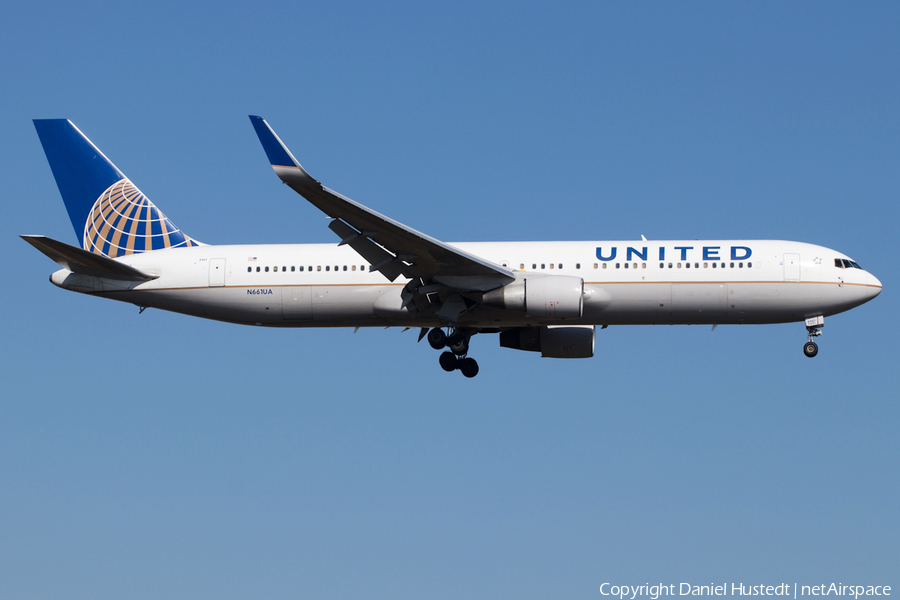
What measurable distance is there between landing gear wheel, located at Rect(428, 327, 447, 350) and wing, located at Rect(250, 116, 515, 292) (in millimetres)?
2638

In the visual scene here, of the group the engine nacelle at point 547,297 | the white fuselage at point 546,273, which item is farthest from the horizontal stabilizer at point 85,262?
the engine nacelle at point 547,297

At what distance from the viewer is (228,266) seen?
118 feet

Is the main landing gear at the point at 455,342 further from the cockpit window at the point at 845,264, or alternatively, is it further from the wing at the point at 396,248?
the cockpit window at the point at 845,264

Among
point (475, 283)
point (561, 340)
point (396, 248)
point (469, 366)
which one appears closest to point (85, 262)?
point (396, 248)

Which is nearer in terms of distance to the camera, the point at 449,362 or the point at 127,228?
the point at 449,362

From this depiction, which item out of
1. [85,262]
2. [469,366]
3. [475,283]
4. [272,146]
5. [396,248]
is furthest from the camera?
[469,366]

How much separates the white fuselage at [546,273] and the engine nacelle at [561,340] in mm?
2730

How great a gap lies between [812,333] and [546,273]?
878 cm

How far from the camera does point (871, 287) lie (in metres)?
34.3

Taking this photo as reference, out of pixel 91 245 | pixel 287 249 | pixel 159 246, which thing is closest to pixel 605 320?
pixel 287 249

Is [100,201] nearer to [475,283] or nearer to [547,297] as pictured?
[475,283]

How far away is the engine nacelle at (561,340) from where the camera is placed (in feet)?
122

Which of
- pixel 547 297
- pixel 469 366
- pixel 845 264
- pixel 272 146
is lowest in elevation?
pixel 469 366

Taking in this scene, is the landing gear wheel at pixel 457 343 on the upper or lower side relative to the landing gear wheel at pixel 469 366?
upper
